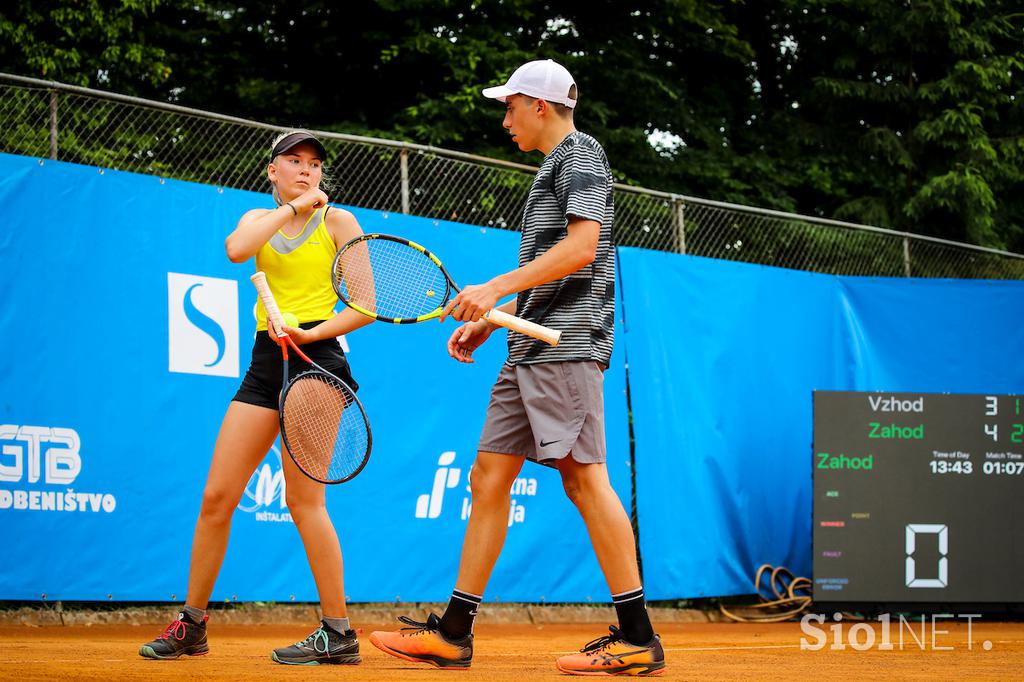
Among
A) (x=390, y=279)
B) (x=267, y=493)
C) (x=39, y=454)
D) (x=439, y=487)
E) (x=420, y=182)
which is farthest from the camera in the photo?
(x=420, y=182)

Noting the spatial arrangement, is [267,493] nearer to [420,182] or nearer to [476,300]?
[420,182]

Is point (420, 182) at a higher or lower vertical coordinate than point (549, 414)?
higher

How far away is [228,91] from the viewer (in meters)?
12.8

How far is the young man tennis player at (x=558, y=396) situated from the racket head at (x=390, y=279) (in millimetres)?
284

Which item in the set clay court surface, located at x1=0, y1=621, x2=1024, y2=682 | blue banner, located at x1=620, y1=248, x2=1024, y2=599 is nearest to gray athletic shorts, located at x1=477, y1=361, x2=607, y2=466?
clay court surface, located at x1=0, y1=621, x2=1024, y2=682

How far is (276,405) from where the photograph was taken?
13.8 ft

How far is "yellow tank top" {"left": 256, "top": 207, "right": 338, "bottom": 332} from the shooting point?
4270 mm

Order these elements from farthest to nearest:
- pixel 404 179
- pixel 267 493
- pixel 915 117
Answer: pixel 915 117, pixel 404 179, pixel 267 493

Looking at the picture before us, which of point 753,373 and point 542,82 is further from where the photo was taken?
point 753,373

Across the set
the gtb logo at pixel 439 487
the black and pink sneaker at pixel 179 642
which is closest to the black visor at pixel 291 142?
the black and pink sneaker at pixel 179 642

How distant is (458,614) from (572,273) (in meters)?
1.17

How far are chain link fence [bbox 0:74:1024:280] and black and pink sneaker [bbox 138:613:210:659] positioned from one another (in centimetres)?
184

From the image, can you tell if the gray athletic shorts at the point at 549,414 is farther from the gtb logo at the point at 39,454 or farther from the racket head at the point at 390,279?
the gtb logo at the point at 39,454

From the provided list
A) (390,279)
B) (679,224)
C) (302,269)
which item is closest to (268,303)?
(302,269)
